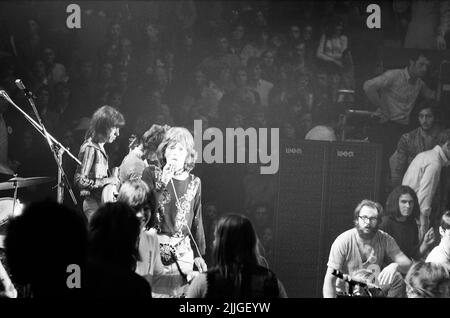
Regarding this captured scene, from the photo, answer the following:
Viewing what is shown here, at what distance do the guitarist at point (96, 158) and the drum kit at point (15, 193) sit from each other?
0.72 feet

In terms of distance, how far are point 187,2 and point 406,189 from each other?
1813 millimetres

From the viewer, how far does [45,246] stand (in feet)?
6.66

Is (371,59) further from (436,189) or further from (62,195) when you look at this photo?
(62,195)

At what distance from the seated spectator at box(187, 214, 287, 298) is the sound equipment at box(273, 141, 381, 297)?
142cm

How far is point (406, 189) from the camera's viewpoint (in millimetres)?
4648

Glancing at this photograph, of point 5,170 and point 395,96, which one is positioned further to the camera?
point 395,96

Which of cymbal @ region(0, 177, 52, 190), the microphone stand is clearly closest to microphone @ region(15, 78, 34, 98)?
the microphone stand

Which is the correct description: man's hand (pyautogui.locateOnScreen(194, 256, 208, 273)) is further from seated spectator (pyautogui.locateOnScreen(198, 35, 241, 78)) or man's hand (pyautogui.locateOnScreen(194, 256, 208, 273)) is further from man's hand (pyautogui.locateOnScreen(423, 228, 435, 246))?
man's hand (pyautogui.locateOnScreen(423, 228, 435, 246))

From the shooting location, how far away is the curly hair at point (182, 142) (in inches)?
175

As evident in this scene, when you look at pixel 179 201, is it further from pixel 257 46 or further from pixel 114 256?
pixel 114 256

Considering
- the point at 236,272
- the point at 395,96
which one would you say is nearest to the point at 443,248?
the point at 395,96

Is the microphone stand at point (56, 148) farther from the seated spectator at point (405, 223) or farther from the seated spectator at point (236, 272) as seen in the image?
the seated spectator at point (405, 223)

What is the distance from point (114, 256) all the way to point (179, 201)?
1655mm
